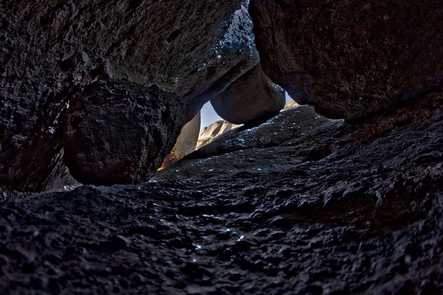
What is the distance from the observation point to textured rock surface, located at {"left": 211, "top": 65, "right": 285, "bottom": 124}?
993 cm

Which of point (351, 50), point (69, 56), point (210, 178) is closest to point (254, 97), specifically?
point (210, 178)

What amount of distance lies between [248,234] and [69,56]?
9.65 feet

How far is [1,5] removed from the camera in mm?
2488

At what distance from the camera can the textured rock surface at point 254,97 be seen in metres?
9.93

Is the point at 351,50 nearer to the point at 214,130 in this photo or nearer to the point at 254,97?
the point at 254,97

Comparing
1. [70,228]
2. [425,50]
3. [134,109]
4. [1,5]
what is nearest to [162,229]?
[70,228]

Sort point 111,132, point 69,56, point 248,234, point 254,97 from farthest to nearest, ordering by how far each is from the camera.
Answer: point 254,97 → point 111,132 → point 69,56 → point 248,234

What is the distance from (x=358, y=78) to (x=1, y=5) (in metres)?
3.52

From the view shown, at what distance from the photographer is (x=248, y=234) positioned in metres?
1.97

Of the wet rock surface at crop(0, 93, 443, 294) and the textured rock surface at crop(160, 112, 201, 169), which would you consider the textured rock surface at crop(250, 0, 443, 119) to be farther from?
the textured rock surface at crop(160, 112, 201, 169)

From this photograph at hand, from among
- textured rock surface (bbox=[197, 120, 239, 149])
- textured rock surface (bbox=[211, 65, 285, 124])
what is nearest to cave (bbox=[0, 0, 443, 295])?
textured rock surface (bbox=[211, 65, 285, 124])

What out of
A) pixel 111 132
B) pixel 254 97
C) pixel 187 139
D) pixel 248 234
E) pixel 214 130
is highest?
pixel 254 97

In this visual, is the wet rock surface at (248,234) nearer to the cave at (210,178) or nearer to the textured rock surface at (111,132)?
the cave at (210,178)

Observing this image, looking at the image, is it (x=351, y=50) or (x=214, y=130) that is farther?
(x=214, y=130)
